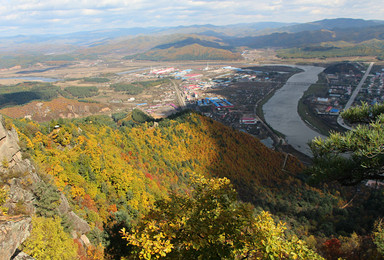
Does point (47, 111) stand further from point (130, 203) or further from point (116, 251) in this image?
point (116, 251)

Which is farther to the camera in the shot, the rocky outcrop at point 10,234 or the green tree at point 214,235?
the rocky outcrop at point 10,234

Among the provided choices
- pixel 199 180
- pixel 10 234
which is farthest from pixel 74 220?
pixel 199 180

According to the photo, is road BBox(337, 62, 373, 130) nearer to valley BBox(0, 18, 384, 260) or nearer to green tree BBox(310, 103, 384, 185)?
valley BBox(0, 18, 384, 260)

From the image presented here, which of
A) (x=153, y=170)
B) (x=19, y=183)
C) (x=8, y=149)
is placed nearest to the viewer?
(x=19, y=183)

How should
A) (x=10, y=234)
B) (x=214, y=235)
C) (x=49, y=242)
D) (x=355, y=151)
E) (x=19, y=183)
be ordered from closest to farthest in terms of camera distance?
(x=214, y=235)
(x=10, y=234)
(x=355, y=151)
(x=49, y=242)
(x=19, y=183)

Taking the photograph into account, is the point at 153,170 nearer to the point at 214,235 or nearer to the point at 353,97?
the point at 214,235

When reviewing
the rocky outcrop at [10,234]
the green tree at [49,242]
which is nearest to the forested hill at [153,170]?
the green tree at [49,242]

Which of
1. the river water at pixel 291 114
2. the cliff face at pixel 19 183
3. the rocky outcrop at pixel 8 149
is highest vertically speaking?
the rocky outcrop at pixel 8 149

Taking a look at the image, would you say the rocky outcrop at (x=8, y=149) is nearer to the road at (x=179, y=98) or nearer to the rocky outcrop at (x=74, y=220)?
the rocky outcrop at (x=74, y=220)
